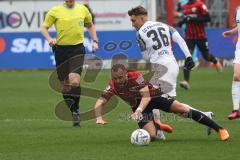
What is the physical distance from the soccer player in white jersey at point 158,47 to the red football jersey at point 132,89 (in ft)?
1.17

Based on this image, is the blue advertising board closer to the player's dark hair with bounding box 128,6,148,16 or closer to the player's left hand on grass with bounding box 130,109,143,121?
the player's dark hair with bounding box 128,6,148,16

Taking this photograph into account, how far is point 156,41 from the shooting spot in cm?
1186

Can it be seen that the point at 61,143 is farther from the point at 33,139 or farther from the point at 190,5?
the point at 190,5

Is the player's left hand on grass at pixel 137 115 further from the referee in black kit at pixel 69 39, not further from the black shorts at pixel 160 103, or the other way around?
Result: the referee in black kit at pixel 69 39

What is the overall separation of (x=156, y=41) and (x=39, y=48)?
609 inches

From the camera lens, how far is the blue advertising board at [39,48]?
1059 inches

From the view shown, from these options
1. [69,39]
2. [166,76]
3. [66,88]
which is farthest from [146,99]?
[69,39]

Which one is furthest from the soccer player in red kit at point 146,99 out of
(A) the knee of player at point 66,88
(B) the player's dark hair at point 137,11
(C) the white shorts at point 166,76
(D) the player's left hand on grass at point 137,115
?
(A) the knee of player at point 66,88

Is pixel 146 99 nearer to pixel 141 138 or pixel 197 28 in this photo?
pixel 141 138

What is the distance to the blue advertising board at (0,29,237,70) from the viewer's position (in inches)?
1059

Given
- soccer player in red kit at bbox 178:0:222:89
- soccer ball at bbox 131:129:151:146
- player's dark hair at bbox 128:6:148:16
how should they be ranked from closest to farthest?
soccer ball at bbox 131:129:151:146 < player's dark hair at bbox 128:6:148:16 < soccer player in red kit at bbox 178:0:222:89

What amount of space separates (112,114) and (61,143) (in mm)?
4035

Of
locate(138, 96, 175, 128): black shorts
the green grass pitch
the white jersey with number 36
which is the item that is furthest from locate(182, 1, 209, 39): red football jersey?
locate(138, 96, 175, 128): black shorts

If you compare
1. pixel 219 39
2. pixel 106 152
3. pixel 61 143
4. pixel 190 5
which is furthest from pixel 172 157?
pixel 219 39
